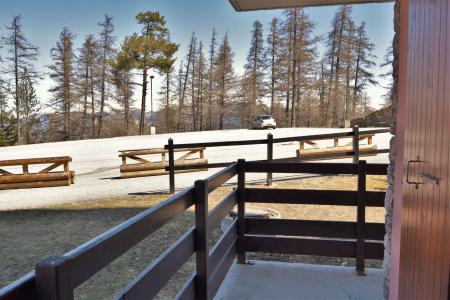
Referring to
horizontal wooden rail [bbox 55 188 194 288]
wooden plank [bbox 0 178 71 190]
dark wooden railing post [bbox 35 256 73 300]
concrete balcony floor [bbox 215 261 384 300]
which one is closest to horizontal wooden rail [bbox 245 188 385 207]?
concrete balcony floor [bbox 215 261 384 300]

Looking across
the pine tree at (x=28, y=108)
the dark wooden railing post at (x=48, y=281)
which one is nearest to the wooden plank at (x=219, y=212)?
the dark wooden railing post at (x=48, y=281)

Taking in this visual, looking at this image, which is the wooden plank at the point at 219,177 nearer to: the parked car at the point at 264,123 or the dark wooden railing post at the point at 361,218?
the dark wooden railing post at the point at 361,218

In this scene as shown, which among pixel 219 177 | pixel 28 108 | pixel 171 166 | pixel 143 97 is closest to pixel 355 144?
pixel 171 166

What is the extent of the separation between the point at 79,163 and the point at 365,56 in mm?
33283

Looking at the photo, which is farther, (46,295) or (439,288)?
(439,288)

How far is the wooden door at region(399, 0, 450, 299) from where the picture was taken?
1666 mm

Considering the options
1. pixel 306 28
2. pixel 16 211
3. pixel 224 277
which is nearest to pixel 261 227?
pixel 224 277

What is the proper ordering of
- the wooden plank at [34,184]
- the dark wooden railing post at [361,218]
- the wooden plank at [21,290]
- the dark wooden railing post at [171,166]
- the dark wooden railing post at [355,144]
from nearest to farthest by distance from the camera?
the wooden plank at [21,290] < the dark wooden railing post at [361,218] < the dark wooden railing post at [171,166] < the dark wooden railing post at [355,144] < the wooden plank at [34,184]

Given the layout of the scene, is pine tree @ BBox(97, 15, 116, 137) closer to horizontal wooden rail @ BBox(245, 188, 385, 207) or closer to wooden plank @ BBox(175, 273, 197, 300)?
horizontal wooden rail @ BBox(245, 188, 385, 207)

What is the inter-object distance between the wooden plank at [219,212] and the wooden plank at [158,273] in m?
0.39

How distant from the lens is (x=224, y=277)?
3.60 metres

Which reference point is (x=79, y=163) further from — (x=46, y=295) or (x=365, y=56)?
(x=365, y=56)

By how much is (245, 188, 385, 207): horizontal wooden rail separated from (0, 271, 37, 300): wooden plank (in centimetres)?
307

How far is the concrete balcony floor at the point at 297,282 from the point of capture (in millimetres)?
3396
